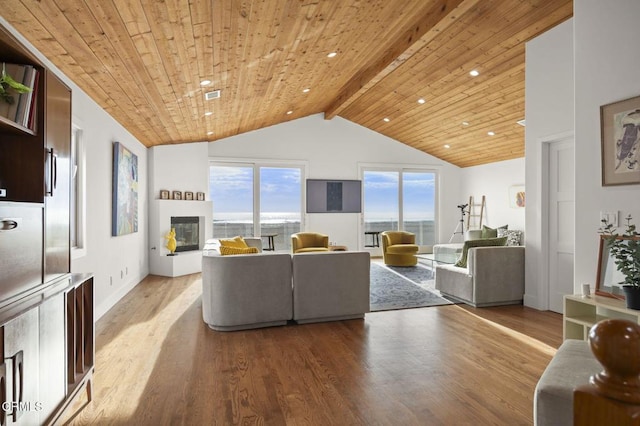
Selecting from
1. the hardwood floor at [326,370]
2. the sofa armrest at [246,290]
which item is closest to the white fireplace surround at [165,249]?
the hardwood floor at [326,370]

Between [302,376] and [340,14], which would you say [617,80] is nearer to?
[340,14]

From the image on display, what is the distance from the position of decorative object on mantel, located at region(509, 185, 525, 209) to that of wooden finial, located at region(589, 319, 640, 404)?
8387 mm

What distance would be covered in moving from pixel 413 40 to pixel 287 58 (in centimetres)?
152

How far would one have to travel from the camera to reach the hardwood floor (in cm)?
228

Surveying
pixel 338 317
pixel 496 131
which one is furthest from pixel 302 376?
pixel 496 131

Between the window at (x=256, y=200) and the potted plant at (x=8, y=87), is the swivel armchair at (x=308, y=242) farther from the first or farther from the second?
the potted plant at (x=8, y=87)

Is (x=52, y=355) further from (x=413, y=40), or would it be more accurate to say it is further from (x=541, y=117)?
(x=541, y=117)

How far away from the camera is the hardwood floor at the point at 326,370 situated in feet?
7.47

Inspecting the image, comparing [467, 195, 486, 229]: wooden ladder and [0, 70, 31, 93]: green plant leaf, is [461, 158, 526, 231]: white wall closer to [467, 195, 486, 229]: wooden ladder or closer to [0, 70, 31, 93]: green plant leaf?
[467, 195, 486, 229]: wooden ladder

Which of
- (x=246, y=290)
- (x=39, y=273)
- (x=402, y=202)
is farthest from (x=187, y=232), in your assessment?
(x=39, y=273)

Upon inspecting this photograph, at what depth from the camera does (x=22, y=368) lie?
164cm

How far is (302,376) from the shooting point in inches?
110

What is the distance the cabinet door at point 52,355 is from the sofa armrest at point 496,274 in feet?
13.9

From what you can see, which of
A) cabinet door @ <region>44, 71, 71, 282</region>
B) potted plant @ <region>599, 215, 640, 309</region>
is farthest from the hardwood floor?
cabinet door @ <region>44, 71, 71, 282</region>
